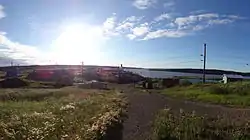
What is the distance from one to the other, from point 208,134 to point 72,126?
4939mm

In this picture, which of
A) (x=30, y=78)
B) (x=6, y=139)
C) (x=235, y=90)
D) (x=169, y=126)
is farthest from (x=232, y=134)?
(x=30, y=78)

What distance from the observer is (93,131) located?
11633mm

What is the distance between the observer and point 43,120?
14039 millimetres

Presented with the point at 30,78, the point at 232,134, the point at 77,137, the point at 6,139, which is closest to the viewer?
the point at 6,139

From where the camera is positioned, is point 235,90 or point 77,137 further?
point 235,90

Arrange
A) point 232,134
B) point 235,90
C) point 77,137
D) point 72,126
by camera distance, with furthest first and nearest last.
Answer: point 235,90 → point 72,126 → point 232,134 → point 77,137

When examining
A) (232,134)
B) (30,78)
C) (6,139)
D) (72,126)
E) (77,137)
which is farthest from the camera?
(30,78)

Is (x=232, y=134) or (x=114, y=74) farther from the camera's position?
(x=114, y=74)

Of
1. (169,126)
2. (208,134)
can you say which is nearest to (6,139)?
(169,126)

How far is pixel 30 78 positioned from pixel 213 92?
60897 mm

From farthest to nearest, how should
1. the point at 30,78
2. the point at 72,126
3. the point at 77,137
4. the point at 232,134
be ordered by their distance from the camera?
the point at 30,78 → the point at 72,126 → the point at 232,134 → the point at 77,137

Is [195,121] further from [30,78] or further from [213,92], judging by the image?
[30,78]

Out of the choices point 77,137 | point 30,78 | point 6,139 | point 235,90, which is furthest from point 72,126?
point 30,78

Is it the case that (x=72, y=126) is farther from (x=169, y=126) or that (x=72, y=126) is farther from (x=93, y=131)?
(x=169, y=126)
